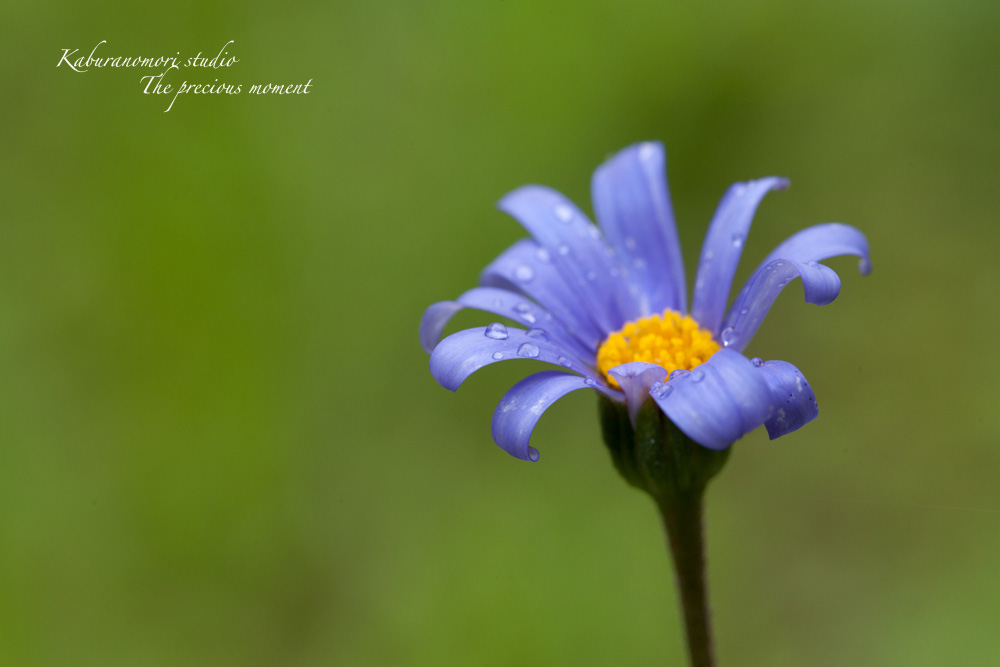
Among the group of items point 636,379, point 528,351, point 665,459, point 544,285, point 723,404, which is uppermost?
point 544,285

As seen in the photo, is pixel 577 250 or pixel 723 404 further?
pixel 577 250

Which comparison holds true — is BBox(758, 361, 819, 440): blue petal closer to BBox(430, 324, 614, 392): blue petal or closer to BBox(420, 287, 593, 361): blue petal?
BBox(430, 324, 614, 392): blue petal

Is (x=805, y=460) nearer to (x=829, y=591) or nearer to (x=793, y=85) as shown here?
(x=829, y=591)

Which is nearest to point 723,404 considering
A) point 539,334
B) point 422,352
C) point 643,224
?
point 539,334

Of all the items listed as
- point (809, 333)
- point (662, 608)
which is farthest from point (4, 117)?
point (809, 333)

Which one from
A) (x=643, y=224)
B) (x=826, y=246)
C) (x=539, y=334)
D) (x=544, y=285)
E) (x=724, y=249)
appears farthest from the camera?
(x=643, y=224)

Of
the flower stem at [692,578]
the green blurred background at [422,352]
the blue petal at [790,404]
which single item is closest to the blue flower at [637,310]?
the blue petal at [790,404]

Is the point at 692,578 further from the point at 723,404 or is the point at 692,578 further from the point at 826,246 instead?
the point at 826,246

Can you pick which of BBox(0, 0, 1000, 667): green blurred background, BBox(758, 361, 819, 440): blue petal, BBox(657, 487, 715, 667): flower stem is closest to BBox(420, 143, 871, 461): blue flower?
BBox(758, 361, 819, 440): blue petal
